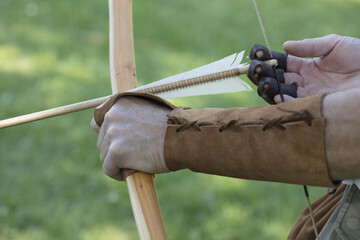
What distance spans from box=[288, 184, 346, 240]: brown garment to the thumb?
→ 0.39 metres

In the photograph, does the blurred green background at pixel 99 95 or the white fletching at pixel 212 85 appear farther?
the blurred green background at pixel 99 95

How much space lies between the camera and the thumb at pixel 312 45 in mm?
1401

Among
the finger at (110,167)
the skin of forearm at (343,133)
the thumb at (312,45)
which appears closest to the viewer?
the skin of forearm at (343,133)

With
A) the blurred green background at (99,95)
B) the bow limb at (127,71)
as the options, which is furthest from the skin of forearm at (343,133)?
the blurred green background at (99,95)

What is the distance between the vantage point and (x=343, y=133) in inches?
35.4

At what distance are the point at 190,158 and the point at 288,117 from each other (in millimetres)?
224

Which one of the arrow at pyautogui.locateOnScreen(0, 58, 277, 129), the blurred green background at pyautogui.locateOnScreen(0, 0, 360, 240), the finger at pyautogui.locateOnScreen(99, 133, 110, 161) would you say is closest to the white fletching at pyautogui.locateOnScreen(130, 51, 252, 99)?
the arrow at pyautogui.locateOnScreen(0, 58, 277, 129)

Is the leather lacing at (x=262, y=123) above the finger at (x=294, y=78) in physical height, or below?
below

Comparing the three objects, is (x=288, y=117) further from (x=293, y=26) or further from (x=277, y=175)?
(x=293, y=26)

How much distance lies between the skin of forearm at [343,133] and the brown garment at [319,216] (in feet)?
1.08

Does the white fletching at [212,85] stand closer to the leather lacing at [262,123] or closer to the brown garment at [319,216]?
the leather lacing at [262,123]

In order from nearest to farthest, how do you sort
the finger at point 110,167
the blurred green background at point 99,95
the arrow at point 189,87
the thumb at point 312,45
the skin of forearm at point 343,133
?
1. the skin of forearm at point 343,133
2. the finger at point 110,167
3. the arrow at point 189,87
4. the thumb at point 312,45
5. the blurred green background at point 99,95

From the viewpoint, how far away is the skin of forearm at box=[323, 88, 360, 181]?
0.89 m

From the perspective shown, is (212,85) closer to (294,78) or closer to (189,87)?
(189,87)
